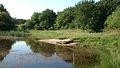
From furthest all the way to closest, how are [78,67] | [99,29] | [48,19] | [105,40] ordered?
[48,19] < [99,29] < [105,40] < [78,67]

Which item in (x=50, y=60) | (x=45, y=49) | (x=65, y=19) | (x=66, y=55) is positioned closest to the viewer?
(x=50, y=60)

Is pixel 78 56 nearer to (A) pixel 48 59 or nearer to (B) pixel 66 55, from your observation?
(B) pixel 66 55

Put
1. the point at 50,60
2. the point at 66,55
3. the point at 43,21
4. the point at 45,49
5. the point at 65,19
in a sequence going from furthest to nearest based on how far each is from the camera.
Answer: the point at 43,21
the point at 65,19
the point at 45,49
the point at 66,55
the point at 50,60

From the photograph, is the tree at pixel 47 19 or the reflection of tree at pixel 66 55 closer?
the reflection of tree at pixel 66 55

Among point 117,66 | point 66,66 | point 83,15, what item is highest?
point 83,15

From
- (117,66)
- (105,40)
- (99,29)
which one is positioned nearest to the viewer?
(117,66)

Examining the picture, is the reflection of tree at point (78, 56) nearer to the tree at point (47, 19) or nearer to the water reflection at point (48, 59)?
the water reflection at point (48, 59)

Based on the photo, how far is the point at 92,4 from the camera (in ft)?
212

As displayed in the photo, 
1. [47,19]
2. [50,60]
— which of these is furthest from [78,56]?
[47,19]

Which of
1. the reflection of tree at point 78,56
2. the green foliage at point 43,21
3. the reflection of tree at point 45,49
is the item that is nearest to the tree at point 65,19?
the green foliage at point 43,21

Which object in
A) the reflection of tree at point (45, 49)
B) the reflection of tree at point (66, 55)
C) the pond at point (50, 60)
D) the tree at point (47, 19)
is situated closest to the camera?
the pond at point (50, 60)

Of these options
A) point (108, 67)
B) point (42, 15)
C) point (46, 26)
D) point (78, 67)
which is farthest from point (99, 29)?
point (108, 67)

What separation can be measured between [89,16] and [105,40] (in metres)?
30.4

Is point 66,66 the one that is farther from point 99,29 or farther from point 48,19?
point 48,19
